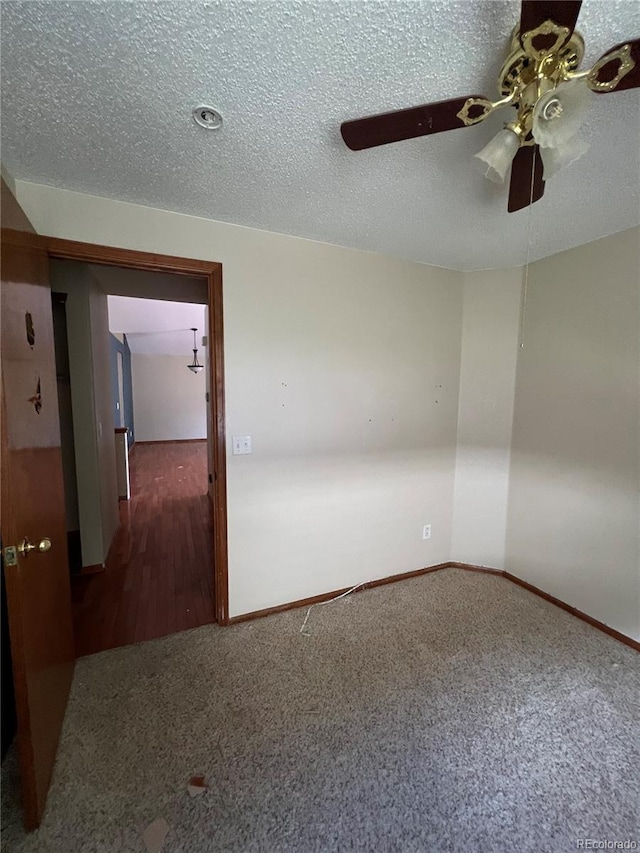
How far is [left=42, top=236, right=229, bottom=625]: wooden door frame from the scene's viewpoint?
5.31 feet

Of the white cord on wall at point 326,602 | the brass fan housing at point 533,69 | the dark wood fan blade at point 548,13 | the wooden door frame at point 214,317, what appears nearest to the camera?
the dark wood fan blade at point 548,13

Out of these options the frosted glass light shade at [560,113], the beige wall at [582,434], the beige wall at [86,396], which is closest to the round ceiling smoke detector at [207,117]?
the frosted glass light shade at [560,113]

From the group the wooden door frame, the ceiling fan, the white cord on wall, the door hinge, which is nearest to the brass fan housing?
the ceiling fan

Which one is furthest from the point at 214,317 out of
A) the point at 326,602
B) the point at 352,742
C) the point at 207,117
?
the point at 352,742

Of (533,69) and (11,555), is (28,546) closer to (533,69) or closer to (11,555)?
(11,555)

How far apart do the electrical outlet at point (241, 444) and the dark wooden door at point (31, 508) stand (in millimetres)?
842

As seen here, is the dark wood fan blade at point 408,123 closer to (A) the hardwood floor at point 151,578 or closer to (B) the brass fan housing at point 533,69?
(B) the brass fan housing at point 533,69

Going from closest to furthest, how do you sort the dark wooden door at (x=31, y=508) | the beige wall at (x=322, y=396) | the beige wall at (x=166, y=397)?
the dark wooden door at (x=31, y=508), the beige wall at (x=322, y=396), the beige wall at (x=166, y=397)

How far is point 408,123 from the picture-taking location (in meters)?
0.88

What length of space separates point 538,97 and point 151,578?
10.8 feet

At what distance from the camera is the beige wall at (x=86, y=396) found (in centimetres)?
252

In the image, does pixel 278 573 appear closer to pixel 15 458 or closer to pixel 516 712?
pixel 516 712

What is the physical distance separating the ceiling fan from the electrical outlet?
147 centimetres

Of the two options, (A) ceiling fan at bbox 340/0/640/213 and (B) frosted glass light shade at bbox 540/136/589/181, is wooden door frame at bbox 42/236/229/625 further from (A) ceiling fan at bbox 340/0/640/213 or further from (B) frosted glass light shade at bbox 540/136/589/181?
(B) frosted glass light shade at bbox 540/136/589/181
